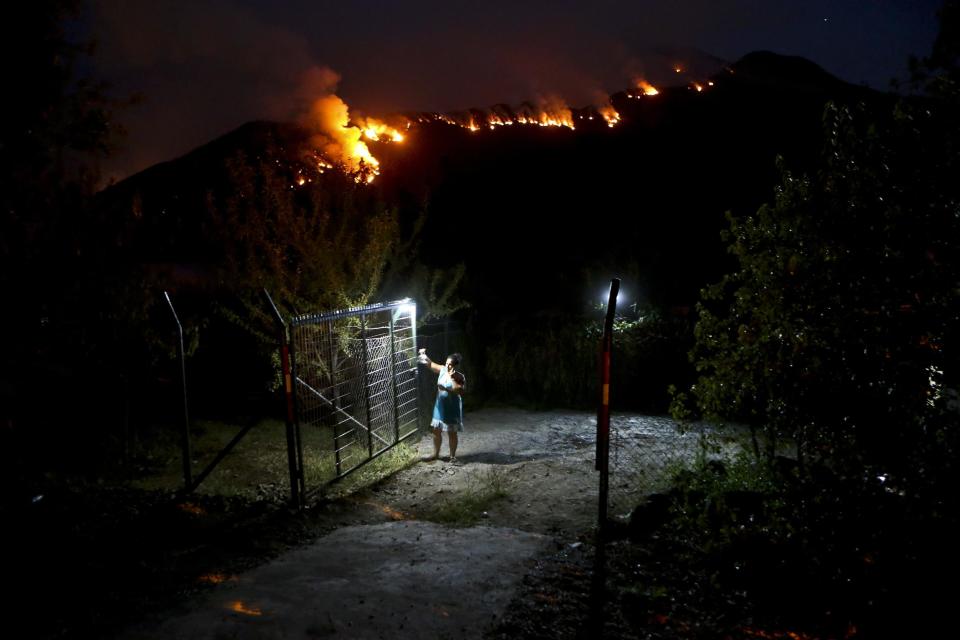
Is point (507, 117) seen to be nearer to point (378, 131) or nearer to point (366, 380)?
point (378, 131)

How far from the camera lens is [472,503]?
7.60 meters

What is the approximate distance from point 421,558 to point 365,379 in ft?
12.4

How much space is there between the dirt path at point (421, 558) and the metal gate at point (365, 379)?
0.73 meters

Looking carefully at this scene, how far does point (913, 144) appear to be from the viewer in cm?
474

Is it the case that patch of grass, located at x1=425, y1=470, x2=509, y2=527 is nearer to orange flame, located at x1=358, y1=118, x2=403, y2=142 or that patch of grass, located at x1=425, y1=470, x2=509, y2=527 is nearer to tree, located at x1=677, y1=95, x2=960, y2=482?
tree, located at x1=677, y1=95, x2=960, y2=482

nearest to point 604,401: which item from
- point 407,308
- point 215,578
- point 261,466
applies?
point 215,578

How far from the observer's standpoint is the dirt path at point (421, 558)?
402 cm

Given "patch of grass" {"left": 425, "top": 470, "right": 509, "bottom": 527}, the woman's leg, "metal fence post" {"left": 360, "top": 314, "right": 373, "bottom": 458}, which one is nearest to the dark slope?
"metal fence post" {"left": 360, "top": 314, "right": 373, "bottom": 458}

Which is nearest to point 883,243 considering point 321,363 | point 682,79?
point 321,363

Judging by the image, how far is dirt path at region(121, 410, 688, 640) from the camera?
13.2 ft

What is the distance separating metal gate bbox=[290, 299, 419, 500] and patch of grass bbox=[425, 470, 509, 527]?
1.54 m

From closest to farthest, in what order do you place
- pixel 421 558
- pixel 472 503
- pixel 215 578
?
pixel 215 578
pixel 421 558
pixel 472 503

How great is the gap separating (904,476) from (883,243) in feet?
5.62

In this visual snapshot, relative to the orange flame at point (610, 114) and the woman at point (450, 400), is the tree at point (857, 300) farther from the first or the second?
the orange flame at point (610, 114)
